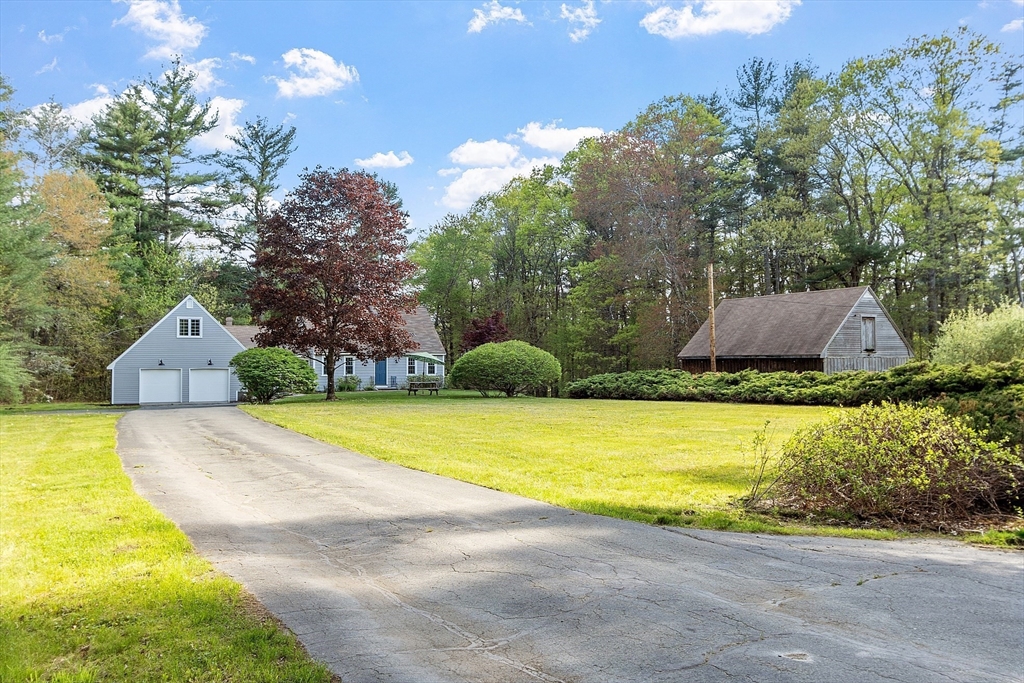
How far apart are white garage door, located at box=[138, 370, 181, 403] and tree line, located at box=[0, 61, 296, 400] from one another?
3.21 meters

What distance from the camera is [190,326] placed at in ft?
117

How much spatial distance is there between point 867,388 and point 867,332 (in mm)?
13461

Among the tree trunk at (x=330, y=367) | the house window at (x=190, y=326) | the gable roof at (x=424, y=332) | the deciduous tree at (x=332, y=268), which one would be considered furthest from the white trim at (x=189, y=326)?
the gable roof at (x=424, y=332)

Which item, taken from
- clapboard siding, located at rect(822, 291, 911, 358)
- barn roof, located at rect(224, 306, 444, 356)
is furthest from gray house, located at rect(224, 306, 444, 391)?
clapboard siding, located at rect(822, 291, 911, 358)

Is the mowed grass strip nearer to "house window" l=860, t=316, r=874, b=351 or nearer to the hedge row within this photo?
the hedge row

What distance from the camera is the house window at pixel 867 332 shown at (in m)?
32.4

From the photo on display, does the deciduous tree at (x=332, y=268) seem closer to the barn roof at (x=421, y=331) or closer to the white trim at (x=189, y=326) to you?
the white trim at (x=189, y=326)

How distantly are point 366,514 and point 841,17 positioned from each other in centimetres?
1935

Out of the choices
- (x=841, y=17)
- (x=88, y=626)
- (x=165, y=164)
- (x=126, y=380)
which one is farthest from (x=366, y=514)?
(x=165, y=164)

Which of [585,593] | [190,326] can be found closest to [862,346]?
[585,593]

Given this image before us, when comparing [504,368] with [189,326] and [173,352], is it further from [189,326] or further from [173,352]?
[173,352]

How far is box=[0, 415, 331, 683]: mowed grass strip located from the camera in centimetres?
356

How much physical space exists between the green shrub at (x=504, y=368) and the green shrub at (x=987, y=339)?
50.7 ft

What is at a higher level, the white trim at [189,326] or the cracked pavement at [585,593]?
the white trim at [189,326]
